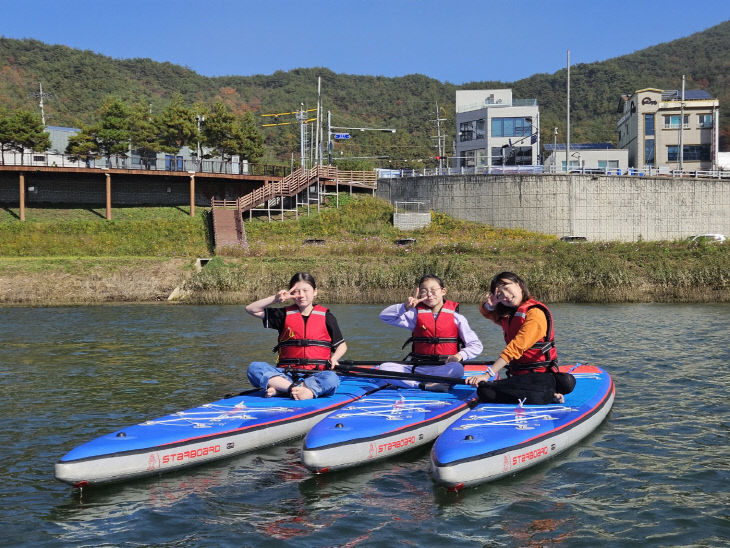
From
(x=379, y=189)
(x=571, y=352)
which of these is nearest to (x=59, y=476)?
(x=571, y=352)

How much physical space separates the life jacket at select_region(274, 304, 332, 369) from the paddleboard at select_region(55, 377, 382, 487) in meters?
0.61

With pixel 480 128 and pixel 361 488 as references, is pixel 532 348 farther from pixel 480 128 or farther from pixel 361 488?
pixel 480 128

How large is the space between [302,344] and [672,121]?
6187 cm

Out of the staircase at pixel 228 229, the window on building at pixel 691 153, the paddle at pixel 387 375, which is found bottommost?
the paddle at pixel 387 375

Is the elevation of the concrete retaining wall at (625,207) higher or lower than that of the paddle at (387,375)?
higher

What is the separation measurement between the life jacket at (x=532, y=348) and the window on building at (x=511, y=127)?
5728 cm

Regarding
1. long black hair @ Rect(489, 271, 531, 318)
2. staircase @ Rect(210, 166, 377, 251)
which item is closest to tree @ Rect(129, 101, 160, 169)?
staircase @ Rect(210, 166, 377, 251)

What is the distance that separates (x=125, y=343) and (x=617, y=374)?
12767 millimetres

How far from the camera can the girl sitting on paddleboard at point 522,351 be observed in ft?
31.2

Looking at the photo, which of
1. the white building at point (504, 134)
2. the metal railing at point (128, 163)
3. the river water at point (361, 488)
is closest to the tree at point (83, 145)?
the metal railing at point (128, 163)

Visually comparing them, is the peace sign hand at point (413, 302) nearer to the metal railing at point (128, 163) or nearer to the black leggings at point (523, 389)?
the black leggings at point (523, 389)

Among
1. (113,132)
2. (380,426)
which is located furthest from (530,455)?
(113,132)

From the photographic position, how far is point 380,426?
9086mm

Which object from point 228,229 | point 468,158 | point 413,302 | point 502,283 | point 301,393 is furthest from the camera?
point 468,158
